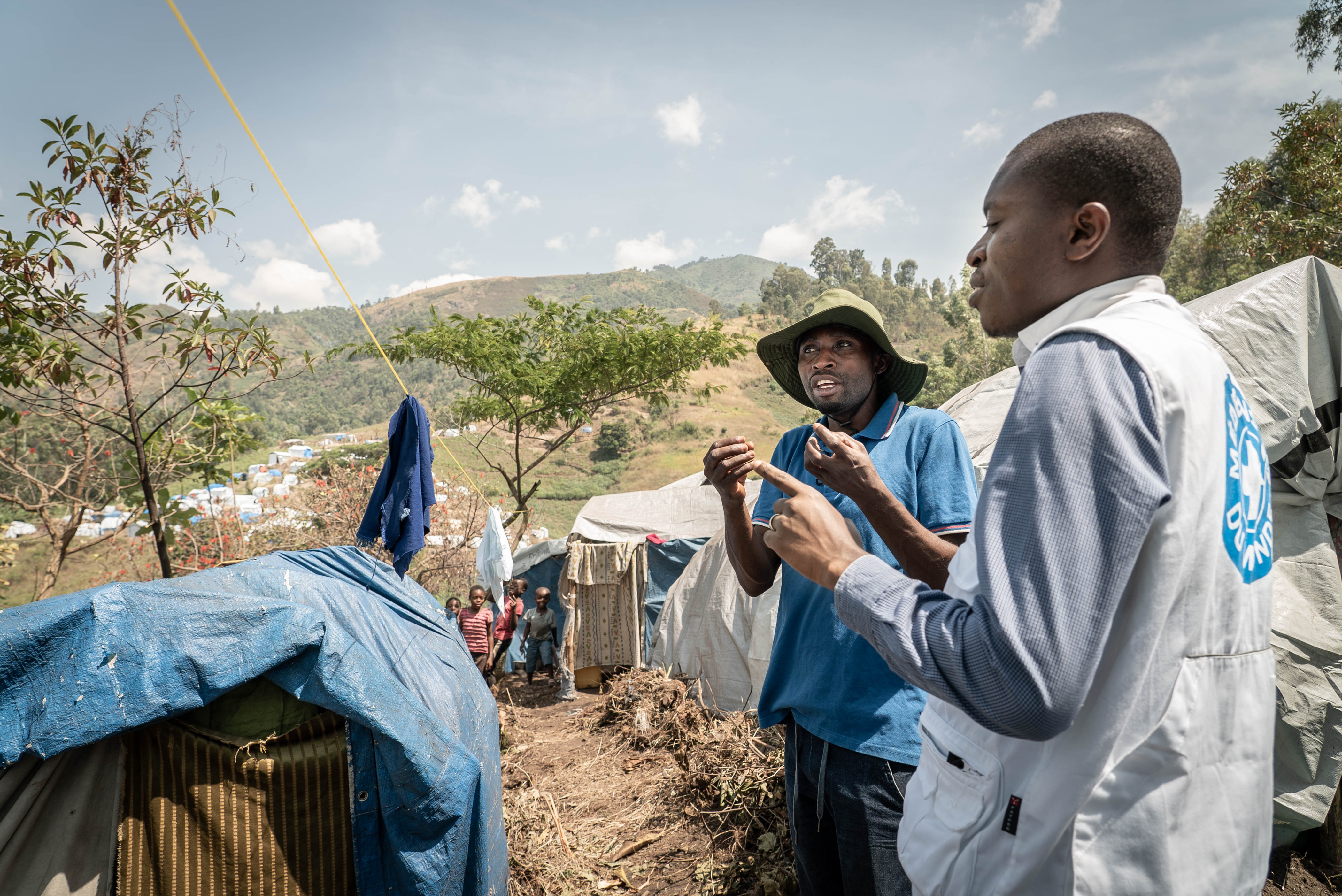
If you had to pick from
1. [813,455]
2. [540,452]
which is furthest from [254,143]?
[540,452]

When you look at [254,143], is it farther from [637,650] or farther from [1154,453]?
[637,650]

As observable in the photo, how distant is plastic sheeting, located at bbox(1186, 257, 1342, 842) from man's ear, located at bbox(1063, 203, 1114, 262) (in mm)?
3096

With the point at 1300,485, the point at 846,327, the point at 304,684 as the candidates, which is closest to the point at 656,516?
the point at 1300,485

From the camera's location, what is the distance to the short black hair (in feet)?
3.04

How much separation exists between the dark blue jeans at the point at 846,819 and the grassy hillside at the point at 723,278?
160 meters

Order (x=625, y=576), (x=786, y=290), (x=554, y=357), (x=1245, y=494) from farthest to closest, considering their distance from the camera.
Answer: (x=786, y=290) → (x=554, y=357) → (x=625, y=576) → (x=1245, y=494)

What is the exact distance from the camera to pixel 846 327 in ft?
6.84

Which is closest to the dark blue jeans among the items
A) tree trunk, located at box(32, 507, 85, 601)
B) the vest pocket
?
the vest pocket

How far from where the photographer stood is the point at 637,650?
9625 millimetres

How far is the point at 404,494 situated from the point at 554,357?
6.45 metres

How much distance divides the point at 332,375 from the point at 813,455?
87711 millimetres

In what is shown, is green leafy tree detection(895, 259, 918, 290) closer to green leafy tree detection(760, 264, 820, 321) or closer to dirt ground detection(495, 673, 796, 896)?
green leafy tree detection(760, 264, 820, 321)

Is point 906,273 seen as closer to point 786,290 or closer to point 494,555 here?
point 786,290

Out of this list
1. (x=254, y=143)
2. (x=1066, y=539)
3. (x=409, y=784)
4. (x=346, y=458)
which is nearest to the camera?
(x=1066, y=539)
